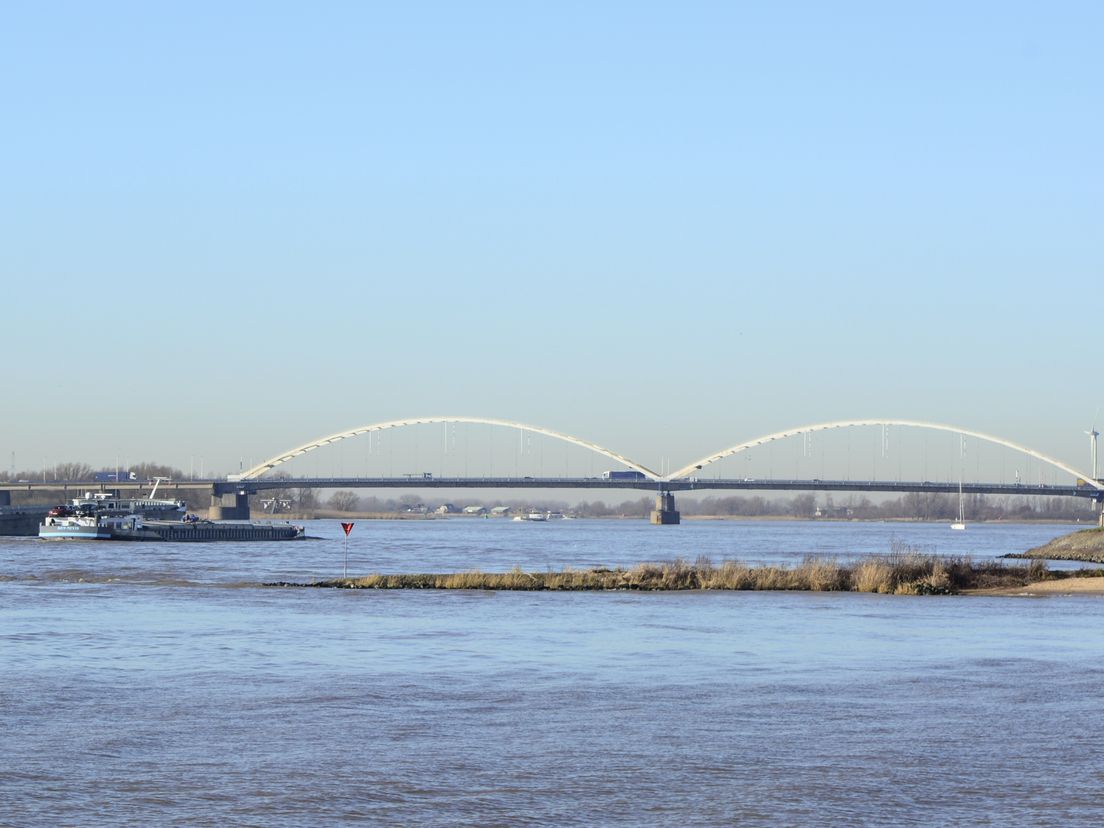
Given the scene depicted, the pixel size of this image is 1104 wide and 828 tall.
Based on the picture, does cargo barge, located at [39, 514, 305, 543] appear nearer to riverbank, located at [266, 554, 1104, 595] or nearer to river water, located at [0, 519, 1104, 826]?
riverbank, located at [266, 554, 1104, 595]

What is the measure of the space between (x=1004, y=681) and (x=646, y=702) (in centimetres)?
797

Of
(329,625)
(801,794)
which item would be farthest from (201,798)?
(329,625)

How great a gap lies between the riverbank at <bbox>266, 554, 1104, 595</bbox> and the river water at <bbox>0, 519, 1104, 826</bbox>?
8.94 metres

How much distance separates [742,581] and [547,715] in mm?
35021

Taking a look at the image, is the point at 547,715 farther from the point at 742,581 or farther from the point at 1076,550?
the point at 1076,550

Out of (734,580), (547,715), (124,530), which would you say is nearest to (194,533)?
(124,530)

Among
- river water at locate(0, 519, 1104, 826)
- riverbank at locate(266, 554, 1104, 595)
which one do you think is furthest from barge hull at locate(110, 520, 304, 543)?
river water at locate(0, 519, 1104, 826)

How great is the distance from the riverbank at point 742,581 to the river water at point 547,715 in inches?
352

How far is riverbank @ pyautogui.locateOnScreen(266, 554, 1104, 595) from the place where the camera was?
5794cm

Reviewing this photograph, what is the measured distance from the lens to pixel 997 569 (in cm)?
6309

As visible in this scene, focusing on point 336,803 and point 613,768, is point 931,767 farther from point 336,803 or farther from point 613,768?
point 336,803

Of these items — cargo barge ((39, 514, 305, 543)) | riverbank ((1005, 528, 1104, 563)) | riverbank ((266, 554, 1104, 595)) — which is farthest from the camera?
cargo barge ((39, 514, 305, 543))

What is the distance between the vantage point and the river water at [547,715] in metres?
17.9

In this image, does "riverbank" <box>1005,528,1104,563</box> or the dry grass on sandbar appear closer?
the dry grass on sandbar
